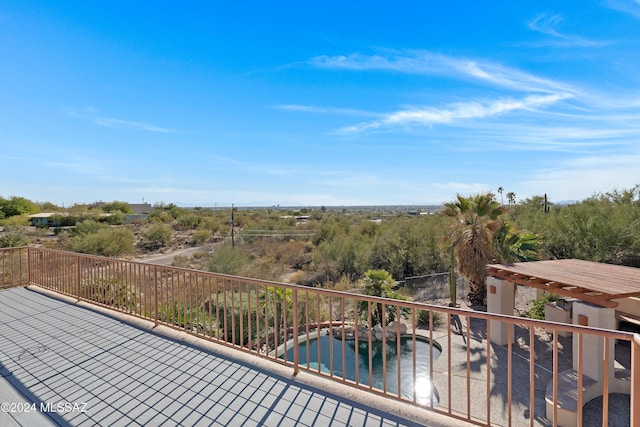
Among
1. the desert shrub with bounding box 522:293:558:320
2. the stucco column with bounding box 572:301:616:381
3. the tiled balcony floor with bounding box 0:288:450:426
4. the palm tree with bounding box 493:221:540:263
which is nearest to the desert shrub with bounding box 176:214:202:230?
the palm tree with bounding box 493:221:540:263

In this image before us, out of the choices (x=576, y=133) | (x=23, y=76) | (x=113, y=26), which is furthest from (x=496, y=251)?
(x=23, y=76)

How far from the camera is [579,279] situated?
4535mm

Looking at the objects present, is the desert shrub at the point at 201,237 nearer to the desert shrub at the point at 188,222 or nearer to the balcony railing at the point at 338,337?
the desert shrub at the point at 188,222

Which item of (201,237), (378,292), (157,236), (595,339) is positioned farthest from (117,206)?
(595,339)

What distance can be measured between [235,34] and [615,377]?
34.0 ft

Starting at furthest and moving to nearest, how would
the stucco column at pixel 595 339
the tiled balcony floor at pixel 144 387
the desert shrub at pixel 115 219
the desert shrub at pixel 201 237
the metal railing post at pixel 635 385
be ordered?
the desert shrub at pixel 115 219 < the desert shrub at pixel 201 237 < the stucco column at pixel 595 339 < the tiled balcony floor at pixel 144 387 < the metal railing post at pixel 635 385

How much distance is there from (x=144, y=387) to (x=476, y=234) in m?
7.49

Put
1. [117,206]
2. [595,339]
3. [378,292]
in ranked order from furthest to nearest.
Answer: [117,206], [378,292], [595,339]

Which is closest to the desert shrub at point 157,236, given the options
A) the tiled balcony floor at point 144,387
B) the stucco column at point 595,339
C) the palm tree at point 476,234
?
the tiled balcony floor at point 144,387

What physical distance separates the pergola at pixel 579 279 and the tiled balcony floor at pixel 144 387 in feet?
11.5

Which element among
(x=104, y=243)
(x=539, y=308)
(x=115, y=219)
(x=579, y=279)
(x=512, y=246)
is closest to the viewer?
(x=579, y=279)

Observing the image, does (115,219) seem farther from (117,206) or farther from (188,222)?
(117,206)

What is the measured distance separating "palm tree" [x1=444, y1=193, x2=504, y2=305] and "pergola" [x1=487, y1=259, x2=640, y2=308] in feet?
6.15

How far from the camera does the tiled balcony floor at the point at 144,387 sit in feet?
7.06
